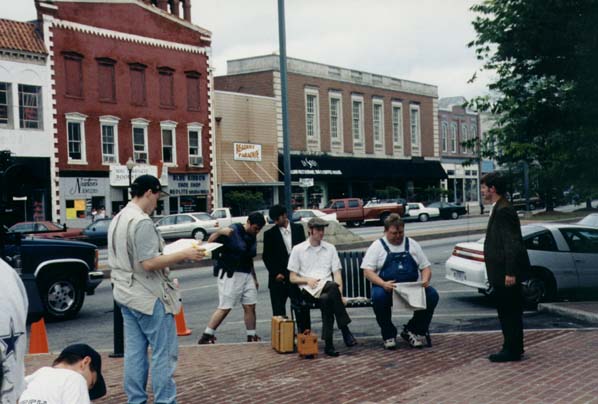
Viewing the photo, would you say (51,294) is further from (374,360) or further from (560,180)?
(560,180)

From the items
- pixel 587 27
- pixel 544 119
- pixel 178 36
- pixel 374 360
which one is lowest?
pixel 374 360

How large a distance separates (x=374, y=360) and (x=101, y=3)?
111 ft

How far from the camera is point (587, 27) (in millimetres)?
11289

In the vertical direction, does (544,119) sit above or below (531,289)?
above

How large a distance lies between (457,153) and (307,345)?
2462 inches

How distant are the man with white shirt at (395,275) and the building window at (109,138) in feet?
100

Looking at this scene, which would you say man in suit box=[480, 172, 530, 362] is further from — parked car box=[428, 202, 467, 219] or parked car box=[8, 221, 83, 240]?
parked car box=[428, 202, 467, 219]

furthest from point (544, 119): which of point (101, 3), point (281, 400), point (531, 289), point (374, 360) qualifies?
point (101, 3)

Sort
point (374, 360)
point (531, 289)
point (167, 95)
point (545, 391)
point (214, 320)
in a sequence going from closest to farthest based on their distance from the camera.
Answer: point (545, 391) → point (374, 360) → point (214, 320) → point (531, 289) → point (167, 95)

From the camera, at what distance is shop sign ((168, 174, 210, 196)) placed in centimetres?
4119

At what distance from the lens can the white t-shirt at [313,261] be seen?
9.13 m

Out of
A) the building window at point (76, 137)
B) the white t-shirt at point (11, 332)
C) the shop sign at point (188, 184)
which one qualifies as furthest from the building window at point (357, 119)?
the white t-shirt at point (11, 332)

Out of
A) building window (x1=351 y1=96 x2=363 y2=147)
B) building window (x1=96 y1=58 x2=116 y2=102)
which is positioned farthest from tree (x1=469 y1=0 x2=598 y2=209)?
building window (x1=351 y1=96 x2=363 y2=147)

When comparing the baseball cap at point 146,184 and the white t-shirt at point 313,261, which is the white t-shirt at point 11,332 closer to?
the baseball cap at point 146,184
